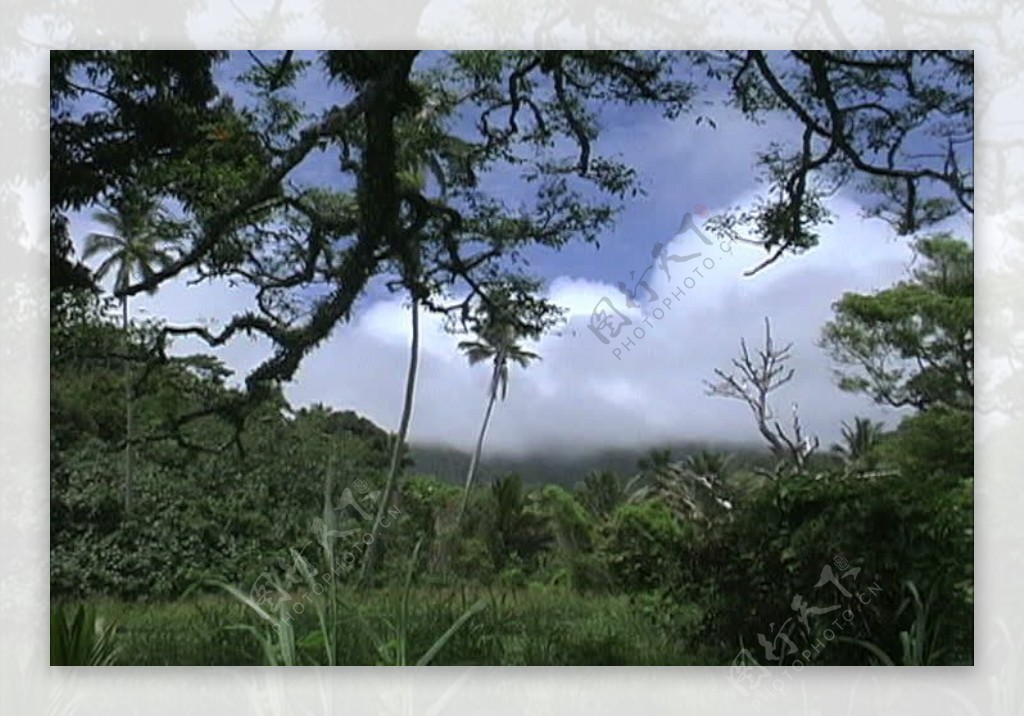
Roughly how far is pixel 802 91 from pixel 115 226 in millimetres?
2171

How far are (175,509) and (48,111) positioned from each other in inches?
51.6

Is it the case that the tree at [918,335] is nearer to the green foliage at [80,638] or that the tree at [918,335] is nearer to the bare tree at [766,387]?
the bare tree at [766,387]

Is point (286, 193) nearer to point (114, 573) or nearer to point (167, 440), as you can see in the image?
point (167, 440)

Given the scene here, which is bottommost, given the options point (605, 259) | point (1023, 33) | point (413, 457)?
point (413, 457)

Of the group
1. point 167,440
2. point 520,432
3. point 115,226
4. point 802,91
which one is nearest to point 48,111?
point 115,226

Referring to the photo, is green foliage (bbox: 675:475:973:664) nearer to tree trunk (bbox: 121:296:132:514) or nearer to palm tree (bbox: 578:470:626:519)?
palm tree (bbox: 578:470:626:519)

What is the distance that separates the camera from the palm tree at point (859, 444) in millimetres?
3891

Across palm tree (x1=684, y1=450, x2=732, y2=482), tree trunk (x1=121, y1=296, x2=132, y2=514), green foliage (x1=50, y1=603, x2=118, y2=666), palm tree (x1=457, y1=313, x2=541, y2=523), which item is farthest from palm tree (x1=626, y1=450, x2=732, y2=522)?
green foliage (x1=50, y1=603, x2=118, y2=666)

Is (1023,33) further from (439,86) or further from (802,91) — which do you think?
(439,86)

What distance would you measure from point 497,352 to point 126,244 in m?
1.20

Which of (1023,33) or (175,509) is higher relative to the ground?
(1023,33)

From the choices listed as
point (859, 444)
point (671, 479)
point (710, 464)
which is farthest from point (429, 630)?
point (859, 444)

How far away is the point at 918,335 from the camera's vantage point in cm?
392

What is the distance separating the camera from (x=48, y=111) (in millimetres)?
3988
